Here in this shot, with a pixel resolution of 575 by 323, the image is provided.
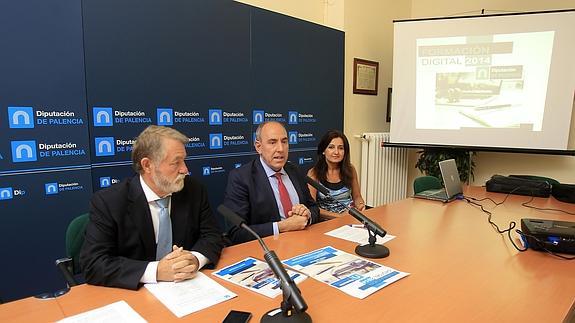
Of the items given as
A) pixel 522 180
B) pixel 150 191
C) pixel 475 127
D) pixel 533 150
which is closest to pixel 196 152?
pixel 150 191

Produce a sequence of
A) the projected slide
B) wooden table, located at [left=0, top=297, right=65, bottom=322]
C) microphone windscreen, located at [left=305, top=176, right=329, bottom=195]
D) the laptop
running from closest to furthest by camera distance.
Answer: wooden table, located at [left=0, top=297, right=65, bottom=322] → microphone windscreen, located at [left=305, top=176, right=329, bottom=195] → the laptop → the projected slide

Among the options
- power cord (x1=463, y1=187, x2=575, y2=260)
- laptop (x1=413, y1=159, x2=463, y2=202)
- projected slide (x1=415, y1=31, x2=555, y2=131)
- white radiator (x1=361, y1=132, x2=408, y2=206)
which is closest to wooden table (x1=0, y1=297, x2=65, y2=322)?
power cord (x1=463, y1=187, x2=575, y2=260)

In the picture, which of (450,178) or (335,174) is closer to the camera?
(450,178)

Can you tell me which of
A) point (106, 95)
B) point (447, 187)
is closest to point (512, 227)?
point (447, 187)

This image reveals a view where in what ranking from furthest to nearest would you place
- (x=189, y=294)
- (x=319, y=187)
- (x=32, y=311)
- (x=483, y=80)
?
(x=483, y=80)
(x=319, y=187)
(x=189, y=294)
(x=32, y=311)

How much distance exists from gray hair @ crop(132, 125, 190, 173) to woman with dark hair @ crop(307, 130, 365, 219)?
1.60m

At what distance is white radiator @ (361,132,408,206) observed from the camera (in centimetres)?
444

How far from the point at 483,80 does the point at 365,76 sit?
1.28m

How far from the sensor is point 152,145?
1.61 m

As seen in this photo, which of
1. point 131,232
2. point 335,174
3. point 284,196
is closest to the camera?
point 131,232

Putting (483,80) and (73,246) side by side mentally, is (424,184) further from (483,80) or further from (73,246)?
(73,246)

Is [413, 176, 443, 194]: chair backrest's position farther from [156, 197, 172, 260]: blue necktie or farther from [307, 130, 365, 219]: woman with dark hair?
[156, 197, 172, 260]: blue necktie

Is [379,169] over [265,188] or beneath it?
beneath

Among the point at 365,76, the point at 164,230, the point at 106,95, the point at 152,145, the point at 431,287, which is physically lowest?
the point at 431,287
